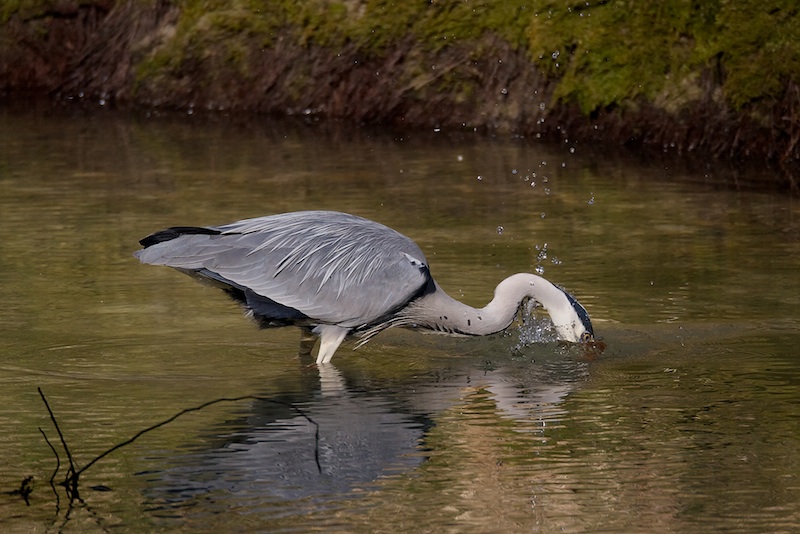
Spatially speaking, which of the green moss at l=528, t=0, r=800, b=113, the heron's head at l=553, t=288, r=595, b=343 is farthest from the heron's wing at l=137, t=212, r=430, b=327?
the green moss at l=528, t=0, r=800, b=113

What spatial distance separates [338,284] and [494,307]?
0.88 meters

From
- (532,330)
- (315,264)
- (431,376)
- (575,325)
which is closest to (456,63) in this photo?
(532,330)

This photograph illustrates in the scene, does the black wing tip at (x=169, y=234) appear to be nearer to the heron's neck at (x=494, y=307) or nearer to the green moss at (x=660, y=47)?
the heron's neck at (x=494, y=307)

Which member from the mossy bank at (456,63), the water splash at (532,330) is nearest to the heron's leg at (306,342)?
the water splash at (532,330)

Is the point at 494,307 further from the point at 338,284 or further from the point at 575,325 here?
the point at 338,284

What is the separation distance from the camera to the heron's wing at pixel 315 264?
857 cm

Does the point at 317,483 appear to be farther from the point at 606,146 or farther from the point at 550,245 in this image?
the point at 606,146

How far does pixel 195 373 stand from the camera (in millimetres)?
8180

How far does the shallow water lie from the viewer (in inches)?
241

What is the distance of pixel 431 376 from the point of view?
8.31 m

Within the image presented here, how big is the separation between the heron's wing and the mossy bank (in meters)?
6.99

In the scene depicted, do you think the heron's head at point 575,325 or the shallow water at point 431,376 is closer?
the shallow water at point 431,376

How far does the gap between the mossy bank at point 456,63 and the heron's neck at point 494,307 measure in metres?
6.61

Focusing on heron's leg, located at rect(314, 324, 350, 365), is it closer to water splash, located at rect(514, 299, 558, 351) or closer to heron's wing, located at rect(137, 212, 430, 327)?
heron's wing, located at rect(137, 212, 430, 327)
